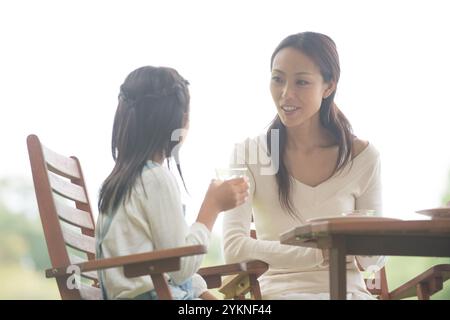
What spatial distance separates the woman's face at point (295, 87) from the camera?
2.45 metres

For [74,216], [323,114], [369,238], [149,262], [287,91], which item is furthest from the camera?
[323,114]

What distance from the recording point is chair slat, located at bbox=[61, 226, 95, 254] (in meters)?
2.13

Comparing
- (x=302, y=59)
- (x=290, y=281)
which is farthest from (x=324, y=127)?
(x=290, y=281)

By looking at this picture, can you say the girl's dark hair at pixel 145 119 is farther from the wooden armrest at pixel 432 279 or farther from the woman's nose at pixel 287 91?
the wooden armrest at pixel 432 279

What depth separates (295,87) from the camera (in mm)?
2457

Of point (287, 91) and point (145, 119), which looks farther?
point (287, 91)

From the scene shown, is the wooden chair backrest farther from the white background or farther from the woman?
the white background

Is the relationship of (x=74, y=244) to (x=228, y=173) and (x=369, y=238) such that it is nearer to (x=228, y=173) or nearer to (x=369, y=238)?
(x=228, y=173)

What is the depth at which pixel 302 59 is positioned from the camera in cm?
247

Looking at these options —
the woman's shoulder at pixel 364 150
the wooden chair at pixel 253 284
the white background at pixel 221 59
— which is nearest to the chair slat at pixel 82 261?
the wooden chair at pixel 253 284

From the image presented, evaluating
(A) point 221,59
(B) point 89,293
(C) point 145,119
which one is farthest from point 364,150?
(A) point 221,59

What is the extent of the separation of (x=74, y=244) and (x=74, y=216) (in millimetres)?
135

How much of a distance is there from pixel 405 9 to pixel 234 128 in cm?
407

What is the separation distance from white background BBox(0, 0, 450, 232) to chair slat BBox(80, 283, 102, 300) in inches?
147
